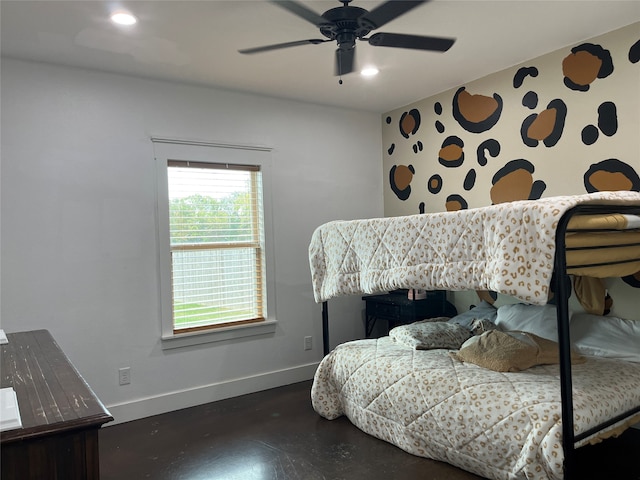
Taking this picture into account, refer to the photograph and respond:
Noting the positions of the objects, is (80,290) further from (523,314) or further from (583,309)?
(583,309)

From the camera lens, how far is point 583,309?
326 cm

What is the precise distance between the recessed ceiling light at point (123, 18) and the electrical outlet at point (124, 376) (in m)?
2.35

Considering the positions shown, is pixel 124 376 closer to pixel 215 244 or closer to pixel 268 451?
pixel 215 244

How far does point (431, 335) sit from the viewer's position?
333cm

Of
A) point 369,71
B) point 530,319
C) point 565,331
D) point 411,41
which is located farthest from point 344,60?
point 530,319

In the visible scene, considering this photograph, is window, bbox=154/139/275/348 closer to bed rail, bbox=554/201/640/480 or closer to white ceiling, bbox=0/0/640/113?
white ceiling, bbox=0/0/640/113

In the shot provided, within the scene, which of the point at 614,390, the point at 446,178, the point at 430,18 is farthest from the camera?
the point at 446,178

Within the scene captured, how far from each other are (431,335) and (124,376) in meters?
2.26

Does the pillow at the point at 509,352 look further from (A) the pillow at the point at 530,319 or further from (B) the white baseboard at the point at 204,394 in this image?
(B) the white baseboard at the point at 204,394

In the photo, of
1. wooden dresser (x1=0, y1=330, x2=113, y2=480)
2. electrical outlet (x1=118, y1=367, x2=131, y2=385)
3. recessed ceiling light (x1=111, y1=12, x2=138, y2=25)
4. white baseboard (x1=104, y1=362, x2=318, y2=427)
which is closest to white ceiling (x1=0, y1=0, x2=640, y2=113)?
recessed ceiling light (x1=111, y1=12, x2=138, y2=25)

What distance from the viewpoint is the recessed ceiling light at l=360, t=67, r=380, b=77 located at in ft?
11.6

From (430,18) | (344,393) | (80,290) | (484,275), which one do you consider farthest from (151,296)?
(430,18)

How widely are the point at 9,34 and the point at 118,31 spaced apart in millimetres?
638

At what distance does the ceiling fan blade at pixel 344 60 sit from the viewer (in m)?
2.56
